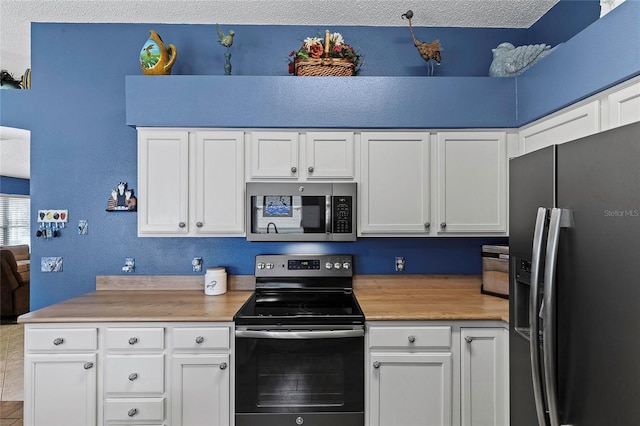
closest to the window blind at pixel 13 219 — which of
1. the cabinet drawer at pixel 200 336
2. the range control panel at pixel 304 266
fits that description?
the range control panel at pixel 304 266

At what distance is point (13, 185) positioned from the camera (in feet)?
23.3

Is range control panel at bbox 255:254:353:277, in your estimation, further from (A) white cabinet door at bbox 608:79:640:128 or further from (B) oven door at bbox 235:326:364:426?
(A) white cabinet door at bbox 608:79:640:128

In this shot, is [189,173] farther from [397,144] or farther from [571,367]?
[571,367]

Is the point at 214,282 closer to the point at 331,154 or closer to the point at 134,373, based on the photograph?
the point at 134,373

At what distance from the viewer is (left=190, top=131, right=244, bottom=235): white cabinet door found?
2.37 m

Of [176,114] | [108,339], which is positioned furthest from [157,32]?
[108,339]

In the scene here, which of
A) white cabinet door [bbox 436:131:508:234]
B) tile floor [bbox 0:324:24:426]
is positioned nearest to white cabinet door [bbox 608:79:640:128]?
white cabinet door [bbox 436:131:508:234]

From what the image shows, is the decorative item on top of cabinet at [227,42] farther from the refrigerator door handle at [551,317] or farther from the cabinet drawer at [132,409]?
the refrigerator door handle at [551,317]

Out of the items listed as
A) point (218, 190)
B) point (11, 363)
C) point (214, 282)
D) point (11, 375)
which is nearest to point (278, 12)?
point (218, 190)

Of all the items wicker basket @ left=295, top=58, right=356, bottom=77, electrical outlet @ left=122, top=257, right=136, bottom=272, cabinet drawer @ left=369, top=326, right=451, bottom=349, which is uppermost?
wicker basket @ left=295, top=58, right=356, bottom=77

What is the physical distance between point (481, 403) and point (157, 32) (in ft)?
10.8

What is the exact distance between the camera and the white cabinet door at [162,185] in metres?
2.35

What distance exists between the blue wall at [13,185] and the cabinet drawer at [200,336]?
7.15 meters

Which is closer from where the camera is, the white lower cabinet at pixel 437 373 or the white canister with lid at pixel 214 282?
the white lower cabinet at pixel 437 373
